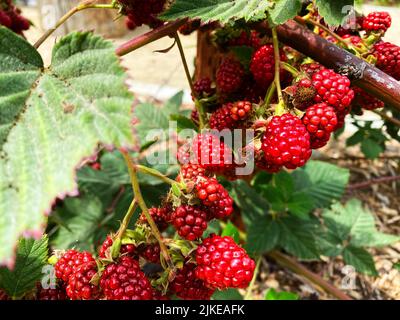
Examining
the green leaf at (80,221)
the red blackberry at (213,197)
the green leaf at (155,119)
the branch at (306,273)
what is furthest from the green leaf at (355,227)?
the red blackberry at (213,197)

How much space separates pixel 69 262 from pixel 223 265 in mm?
246

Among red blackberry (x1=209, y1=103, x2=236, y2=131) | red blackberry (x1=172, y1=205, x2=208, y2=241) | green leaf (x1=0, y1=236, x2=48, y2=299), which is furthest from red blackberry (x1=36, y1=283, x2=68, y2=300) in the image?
red blackberry (x1=209, y1=103, x2=236, y2=131)

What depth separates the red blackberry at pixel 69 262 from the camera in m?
0.71

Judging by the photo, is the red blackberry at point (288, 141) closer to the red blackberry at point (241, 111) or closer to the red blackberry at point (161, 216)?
the red blackberry at point (241, 111)

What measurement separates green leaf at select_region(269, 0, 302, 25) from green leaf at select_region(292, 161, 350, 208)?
0.78 meters

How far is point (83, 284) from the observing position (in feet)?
2.21

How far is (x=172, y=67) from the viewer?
372cm

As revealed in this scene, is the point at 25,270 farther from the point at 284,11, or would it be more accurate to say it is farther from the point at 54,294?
the point at 284,11

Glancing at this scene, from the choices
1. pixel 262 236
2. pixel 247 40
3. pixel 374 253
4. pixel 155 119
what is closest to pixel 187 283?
pixel 247 40

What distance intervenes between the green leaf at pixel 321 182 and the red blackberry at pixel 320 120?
2.34 ft
